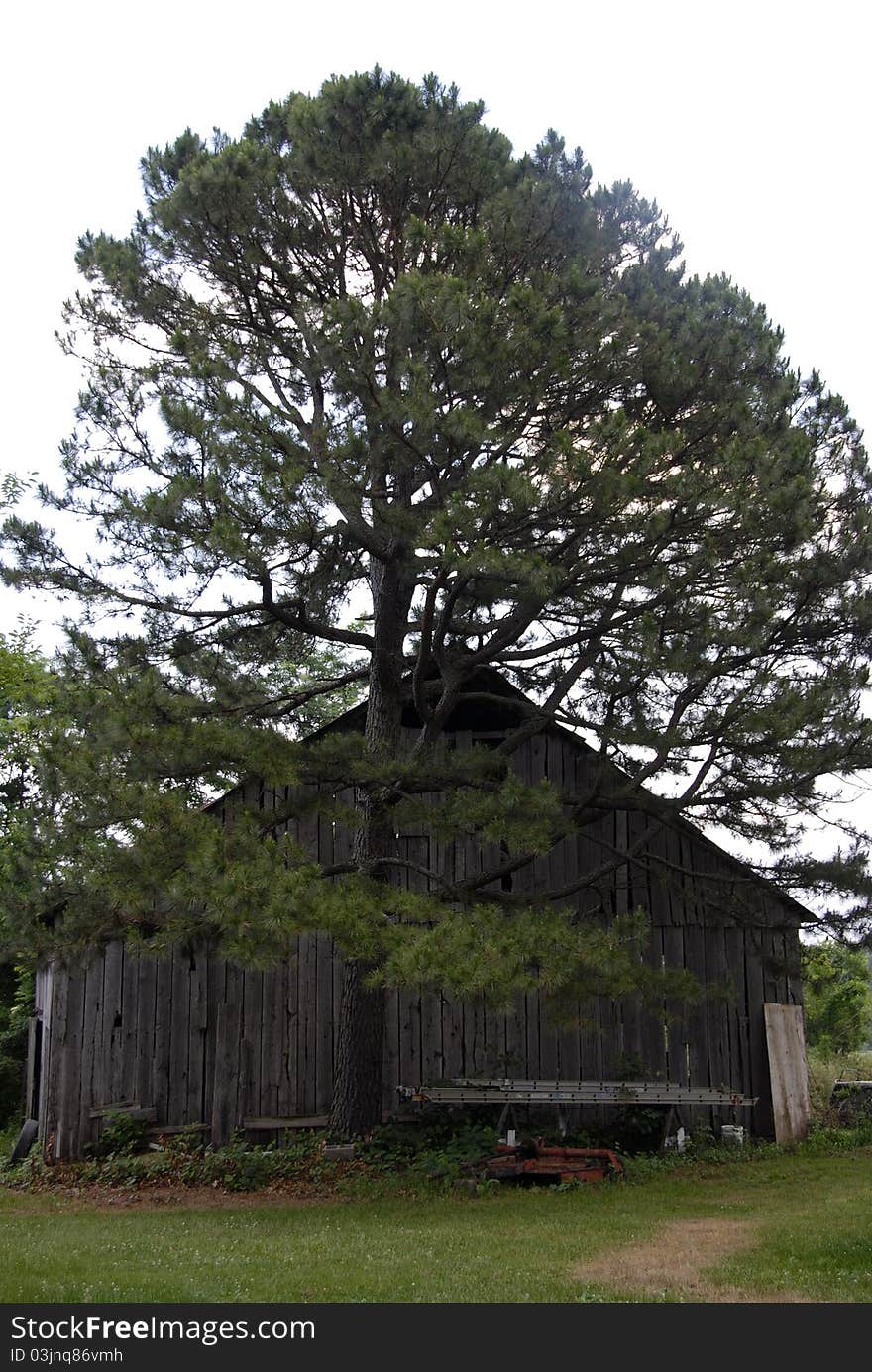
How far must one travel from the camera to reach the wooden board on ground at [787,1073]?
15.4 meters

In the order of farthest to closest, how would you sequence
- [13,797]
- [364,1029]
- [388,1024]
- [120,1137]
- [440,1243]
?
[13,797]
[388,1024]
[120,1137]
[364,1029]
[440,1243]

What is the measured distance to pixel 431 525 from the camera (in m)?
10.3

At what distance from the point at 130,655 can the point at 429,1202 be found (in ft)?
19.8

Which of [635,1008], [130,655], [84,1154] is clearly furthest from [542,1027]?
[130,655]

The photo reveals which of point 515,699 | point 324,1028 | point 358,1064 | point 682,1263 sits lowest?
point 682,1263

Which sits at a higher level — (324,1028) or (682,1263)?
(324,1028)

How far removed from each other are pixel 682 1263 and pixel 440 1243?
1.79 m

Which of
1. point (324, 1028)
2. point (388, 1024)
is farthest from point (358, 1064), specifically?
point (324, 1028)

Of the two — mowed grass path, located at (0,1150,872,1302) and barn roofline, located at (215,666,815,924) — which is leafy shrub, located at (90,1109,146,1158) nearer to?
mowed grass path, located at (0,1150,872,1302)

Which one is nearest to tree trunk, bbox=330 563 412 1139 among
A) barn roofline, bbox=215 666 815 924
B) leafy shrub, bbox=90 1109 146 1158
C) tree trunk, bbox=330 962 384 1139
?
tree trunk, bbox=330 962 384 1139

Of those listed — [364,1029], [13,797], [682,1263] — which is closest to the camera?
[682,1263]

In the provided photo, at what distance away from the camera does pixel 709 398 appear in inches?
488

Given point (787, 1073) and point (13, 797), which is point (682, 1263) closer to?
point (787, 1073)
